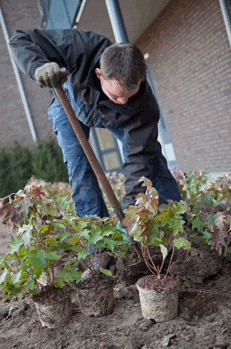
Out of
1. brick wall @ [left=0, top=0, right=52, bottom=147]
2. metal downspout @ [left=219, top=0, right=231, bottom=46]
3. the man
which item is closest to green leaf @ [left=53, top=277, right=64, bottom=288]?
the man

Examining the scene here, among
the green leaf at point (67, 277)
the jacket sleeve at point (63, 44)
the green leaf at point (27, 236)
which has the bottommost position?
the green leaf at point (67, 277)

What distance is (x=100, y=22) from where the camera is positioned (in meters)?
6.13

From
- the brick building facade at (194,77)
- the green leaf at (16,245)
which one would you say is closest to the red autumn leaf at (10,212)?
the green leaf at (16,245)

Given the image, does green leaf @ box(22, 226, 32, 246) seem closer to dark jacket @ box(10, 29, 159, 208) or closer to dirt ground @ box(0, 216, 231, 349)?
dirt ground @ box(0, 216, 231, 349)

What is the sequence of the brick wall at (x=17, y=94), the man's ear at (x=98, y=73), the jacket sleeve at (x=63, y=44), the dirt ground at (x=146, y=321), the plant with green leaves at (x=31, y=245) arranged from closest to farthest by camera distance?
the dirt ground at (x=146, y=321) → the plant with green leaves at (x=31, y=245) → the man's ear at (x=98, y=73) → the jacket sleeve at (x=63, y=44) → the brick wall at (x=17, y=94)

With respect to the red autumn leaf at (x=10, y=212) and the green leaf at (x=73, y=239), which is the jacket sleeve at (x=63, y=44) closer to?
the red autumn leaf at (x=10, y=212)

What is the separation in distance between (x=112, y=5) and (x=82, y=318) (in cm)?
390

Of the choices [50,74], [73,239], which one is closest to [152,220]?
[73,239]

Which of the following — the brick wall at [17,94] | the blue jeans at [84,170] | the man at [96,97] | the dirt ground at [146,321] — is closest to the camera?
the dirt ground at [146,321]

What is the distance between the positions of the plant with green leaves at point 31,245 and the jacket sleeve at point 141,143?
23.2 inches

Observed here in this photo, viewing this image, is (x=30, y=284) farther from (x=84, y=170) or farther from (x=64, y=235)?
(x=84, y=170)

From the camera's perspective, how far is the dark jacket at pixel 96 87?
203 cm

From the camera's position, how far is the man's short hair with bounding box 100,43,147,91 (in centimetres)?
169

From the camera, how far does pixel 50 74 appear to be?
1671mm
